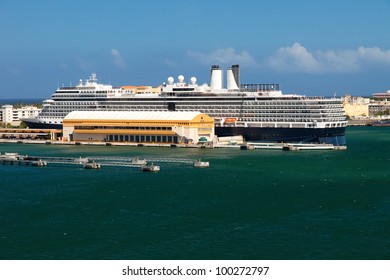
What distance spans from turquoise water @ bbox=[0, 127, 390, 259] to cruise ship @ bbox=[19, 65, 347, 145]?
732 centimetres

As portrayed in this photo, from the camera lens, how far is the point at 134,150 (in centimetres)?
3588

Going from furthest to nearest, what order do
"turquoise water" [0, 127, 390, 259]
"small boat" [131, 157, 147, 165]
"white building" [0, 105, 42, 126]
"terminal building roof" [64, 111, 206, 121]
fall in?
"white building" [0, 105, 42, 126], "terminal building roof" [64, 111, 206, 121], "small boat" [131, 157, 147, 165], "turquoise water" [0, 127, 390, 259]

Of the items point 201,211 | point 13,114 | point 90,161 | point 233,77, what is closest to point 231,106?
point 233,77

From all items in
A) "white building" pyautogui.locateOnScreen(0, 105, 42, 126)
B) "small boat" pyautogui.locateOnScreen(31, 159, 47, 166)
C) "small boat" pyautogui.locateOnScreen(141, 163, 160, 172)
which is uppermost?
"white building" pyautogui.locateOnScreen(0, 105, 42, 126)

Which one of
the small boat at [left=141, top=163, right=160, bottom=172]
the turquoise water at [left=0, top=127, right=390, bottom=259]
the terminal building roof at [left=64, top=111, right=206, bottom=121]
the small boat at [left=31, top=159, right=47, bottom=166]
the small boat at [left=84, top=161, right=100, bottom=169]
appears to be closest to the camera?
the turquoise water at [left=0, top=127, right=390, bottom=259]

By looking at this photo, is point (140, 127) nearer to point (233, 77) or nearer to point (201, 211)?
point (233, 77)

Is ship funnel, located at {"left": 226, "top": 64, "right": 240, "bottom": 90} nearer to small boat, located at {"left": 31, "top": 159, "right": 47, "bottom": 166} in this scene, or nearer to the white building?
small boat, located at {"left": 31, "top": 159, "right": 47, "bottom": 166}

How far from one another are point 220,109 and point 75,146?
8.13m

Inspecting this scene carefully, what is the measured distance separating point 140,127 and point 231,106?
5512mm

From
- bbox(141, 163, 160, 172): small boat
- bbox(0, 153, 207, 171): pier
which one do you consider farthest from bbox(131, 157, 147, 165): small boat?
bbox(141, 163, 160, 172): small boat

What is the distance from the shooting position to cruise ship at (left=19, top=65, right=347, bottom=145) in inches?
1491

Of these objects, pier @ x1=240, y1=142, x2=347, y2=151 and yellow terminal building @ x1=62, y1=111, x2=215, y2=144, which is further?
yellow terminal building @ x1=62, y1=111, x2=215, y2=144

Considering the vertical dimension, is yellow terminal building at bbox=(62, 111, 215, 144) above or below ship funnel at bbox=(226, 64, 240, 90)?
below

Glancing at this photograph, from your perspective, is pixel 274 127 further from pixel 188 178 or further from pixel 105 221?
pixel 105 221
